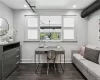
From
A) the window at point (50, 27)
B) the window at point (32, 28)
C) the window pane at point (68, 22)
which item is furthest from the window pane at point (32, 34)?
the window at point (50, 27)

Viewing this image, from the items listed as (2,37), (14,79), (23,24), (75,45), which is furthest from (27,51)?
(75,45)

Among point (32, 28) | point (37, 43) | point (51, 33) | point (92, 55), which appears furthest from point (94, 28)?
point (51, 33)

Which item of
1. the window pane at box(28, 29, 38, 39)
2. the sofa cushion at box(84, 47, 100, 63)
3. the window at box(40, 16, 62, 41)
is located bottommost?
the sofa cushion at box(84, 47, 100, 63)

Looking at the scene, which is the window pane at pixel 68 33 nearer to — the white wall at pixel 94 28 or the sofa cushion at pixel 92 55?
the white wall at pixel 94 28

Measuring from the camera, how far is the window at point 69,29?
516 centimetres

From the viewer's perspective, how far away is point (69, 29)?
5.18 meters

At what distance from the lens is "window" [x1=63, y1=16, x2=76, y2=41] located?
16.9 feet

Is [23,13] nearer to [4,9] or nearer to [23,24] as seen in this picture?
[23,24]

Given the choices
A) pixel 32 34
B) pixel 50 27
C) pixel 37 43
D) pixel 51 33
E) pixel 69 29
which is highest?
pixel 50 27

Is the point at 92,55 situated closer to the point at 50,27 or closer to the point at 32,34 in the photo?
the point at 32,34

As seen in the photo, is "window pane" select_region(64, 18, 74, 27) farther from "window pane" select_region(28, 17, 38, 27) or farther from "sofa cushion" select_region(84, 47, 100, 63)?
"sofa cushion" select_region(84, 47, 100, 63)

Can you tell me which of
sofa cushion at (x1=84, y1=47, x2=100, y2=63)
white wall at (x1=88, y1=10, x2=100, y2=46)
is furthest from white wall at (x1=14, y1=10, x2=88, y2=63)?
sofa cushion at (x1=84, y1=47, x2=100, y2=63)

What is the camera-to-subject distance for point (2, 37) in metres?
3.67

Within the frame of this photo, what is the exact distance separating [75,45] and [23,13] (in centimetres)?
305
